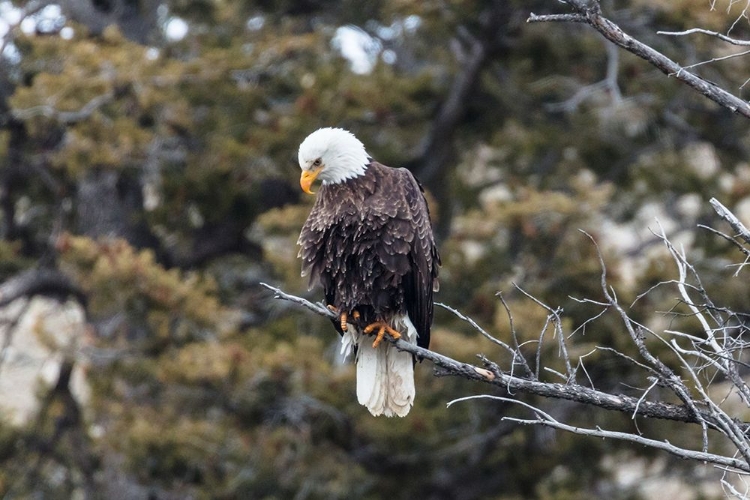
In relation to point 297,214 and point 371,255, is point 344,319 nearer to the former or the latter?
point 371,255

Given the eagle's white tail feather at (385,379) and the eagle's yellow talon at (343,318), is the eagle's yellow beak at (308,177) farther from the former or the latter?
the eagle's white tail feather at (385,379)

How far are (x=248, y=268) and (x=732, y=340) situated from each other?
8093mm

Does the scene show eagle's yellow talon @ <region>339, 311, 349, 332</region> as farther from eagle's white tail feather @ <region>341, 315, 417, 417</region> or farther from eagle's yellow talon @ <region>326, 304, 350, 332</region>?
eagle's white tail feather @ <region>341, 315, 417, 417</region>

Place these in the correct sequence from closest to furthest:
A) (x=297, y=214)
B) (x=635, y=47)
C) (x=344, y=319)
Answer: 1. (x=635, y=47)
2. (x=344, y=319)
3. (x=297, y=214)

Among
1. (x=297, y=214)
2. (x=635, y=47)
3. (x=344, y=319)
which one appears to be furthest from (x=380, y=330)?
(x=297, y=214)

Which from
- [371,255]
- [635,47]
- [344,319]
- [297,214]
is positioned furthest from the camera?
[297,214]

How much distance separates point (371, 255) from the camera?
4.72 meters

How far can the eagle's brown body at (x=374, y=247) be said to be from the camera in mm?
4711

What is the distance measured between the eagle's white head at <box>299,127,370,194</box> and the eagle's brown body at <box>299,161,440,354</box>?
39 millimetres

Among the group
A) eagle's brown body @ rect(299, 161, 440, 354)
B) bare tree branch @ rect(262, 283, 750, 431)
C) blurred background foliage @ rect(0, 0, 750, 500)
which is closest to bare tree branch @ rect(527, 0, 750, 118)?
bare tree branch @ rect(262, 283, 750, 431)

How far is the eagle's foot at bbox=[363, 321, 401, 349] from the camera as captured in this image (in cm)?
479

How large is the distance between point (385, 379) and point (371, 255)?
1.88 ft

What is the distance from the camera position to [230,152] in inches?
336

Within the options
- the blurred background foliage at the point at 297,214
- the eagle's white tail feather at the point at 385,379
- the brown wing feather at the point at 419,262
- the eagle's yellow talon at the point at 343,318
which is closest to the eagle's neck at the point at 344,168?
the brown wing feather at the point at 419,262
